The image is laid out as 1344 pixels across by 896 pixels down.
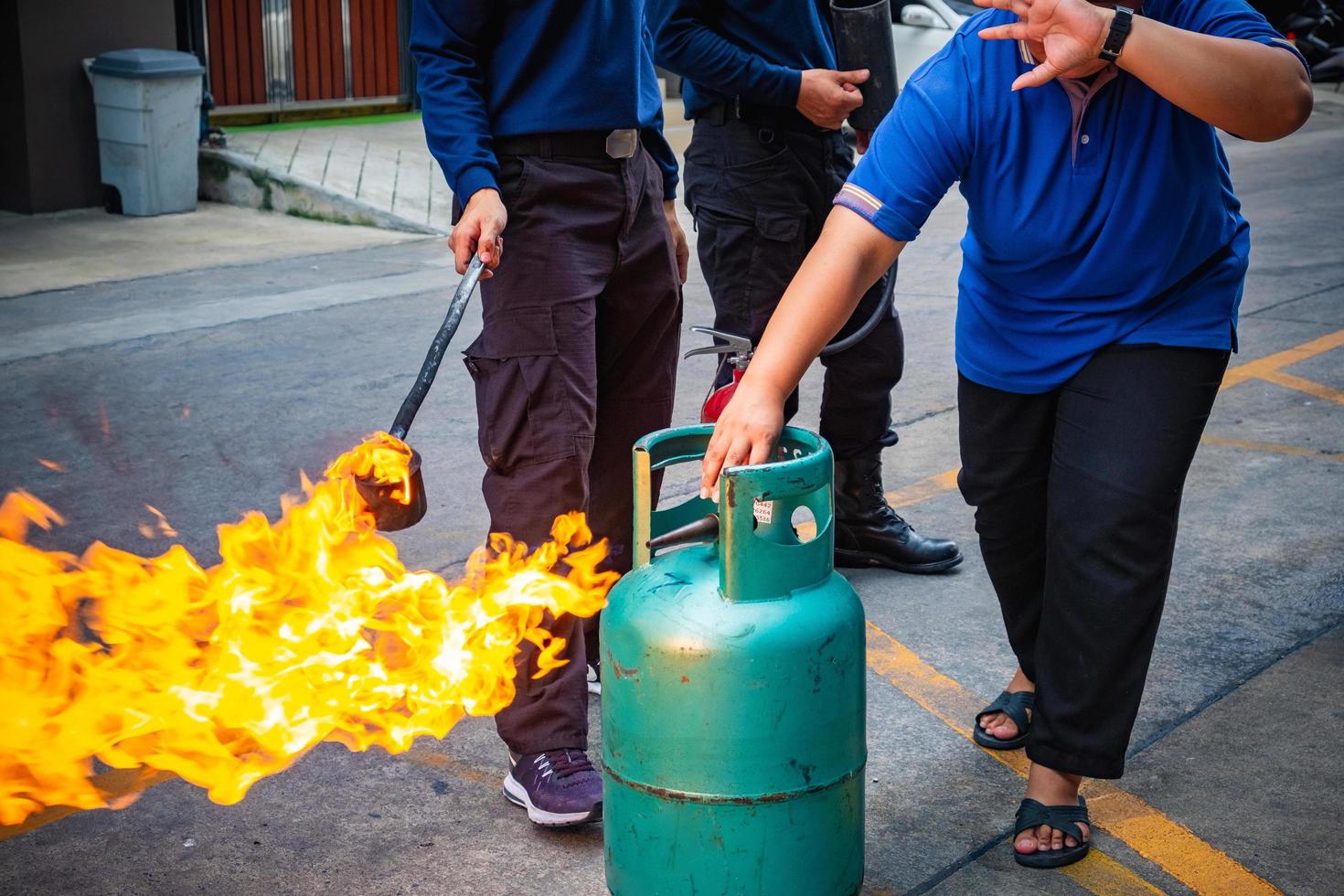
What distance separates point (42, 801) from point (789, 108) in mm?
2565

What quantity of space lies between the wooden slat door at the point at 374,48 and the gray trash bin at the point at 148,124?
3.25m

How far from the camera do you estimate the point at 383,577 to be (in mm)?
3324

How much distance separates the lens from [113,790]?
3146 mm

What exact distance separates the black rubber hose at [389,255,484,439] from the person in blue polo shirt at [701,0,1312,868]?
664 mm

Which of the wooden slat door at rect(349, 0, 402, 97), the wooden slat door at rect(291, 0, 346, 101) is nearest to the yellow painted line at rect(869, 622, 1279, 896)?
the wooden slat door at rect(291, 0, 346, 101)

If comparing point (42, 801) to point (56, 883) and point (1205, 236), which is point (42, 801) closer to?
point (56, 883)

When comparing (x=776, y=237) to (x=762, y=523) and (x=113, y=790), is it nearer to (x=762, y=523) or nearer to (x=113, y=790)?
(x=762, y=523)

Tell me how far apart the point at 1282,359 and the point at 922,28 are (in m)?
7.40

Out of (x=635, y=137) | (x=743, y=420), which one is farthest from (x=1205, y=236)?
(x=635, y=137)

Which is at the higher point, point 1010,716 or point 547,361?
point 547,361

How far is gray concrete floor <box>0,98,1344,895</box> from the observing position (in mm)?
2834

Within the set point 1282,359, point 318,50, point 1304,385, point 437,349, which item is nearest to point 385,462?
point 437,349

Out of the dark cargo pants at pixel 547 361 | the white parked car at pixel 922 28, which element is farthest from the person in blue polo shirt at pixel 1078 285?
the white parked car at pixel 922 28

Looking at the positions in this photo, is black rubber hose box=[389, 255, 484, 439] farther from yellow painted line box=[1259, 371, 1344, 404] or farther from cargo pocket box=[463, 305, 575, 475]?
yellow painted line box=[1259, 371, 1344, 404]
